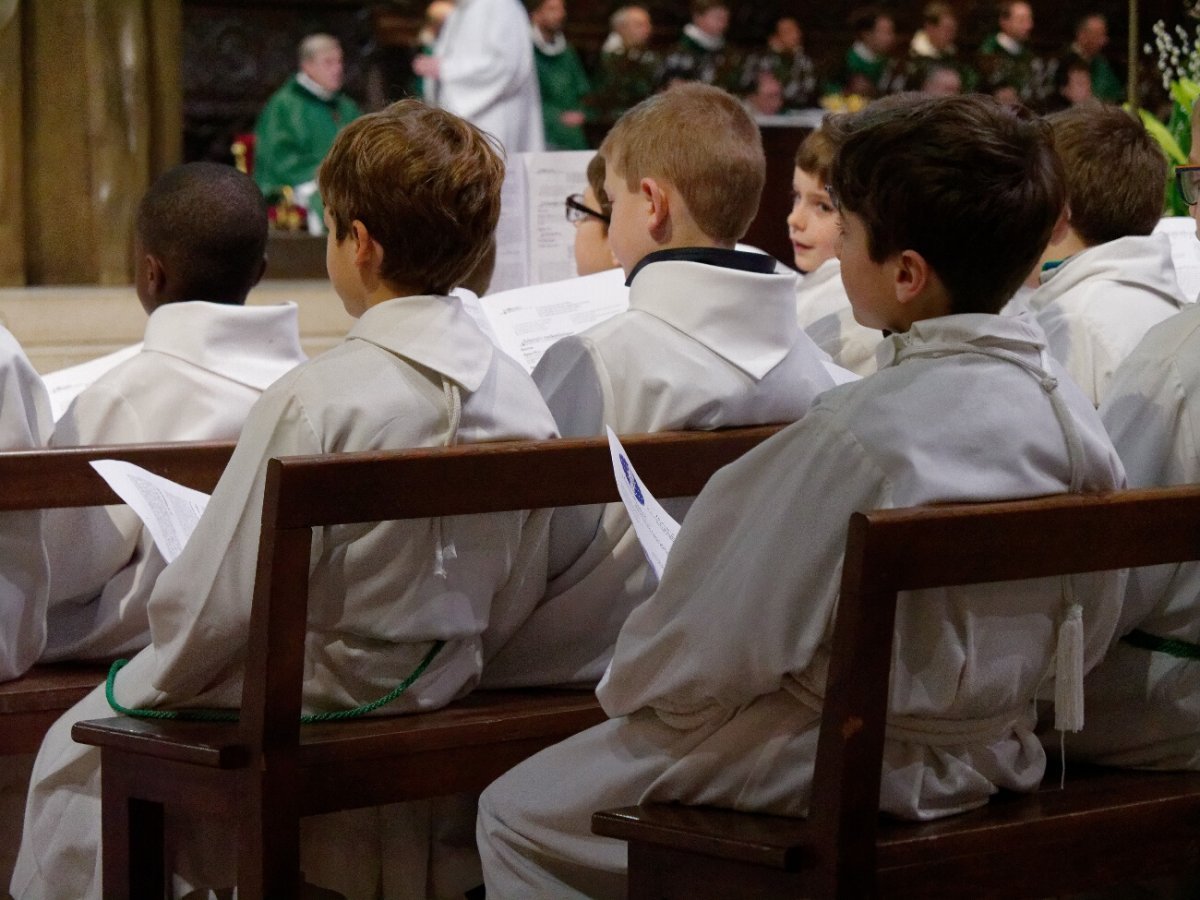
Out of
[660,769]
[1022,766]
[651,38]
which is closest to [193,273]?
[660,769]

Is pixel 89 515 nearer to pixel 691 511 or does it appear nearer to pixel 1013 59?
pixel 691 511

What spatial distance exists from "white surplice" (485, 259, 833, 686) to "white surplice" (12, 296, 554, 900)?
140mm

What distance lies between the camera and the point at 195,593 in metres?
2.24

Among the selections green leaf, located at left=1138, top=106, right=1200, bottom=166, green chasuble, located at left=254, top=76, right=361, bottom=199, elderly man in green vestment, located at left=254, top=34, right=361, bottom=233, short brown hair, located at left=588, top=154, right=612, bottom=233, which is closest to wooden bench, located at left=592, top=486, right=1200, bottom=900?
short brown hair, located at left=588, top=154, right=612, bottom=233

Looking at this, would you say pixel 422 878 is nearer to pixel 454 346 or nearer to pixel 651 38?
pixel 454 346

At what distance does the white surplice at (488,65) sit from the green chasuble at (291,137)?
35.5 inches

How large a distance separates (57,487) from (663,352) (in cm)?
93

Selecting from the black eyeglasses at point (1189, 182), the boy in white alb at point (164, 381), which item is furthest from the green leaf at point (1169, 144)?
the boy in white alb at point (164, 381)

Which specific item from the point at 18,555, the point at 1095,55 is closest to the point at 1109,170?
the point at 18,555

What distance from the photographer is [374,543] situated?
231cm

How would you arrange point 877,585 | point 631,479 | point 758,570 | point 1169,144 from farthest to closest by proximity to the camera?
point 1169,144, point 631,479, point 758,570, point 877,585

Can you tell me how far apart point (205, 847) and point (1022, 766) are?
1.11 m

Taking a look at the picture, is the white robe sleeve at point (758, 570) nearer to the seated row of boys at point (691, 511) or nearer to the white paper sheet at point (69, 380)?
the seated row of boys at point (691, 511)

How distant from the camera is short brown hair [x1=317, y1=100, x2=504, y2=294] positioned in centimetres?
238
